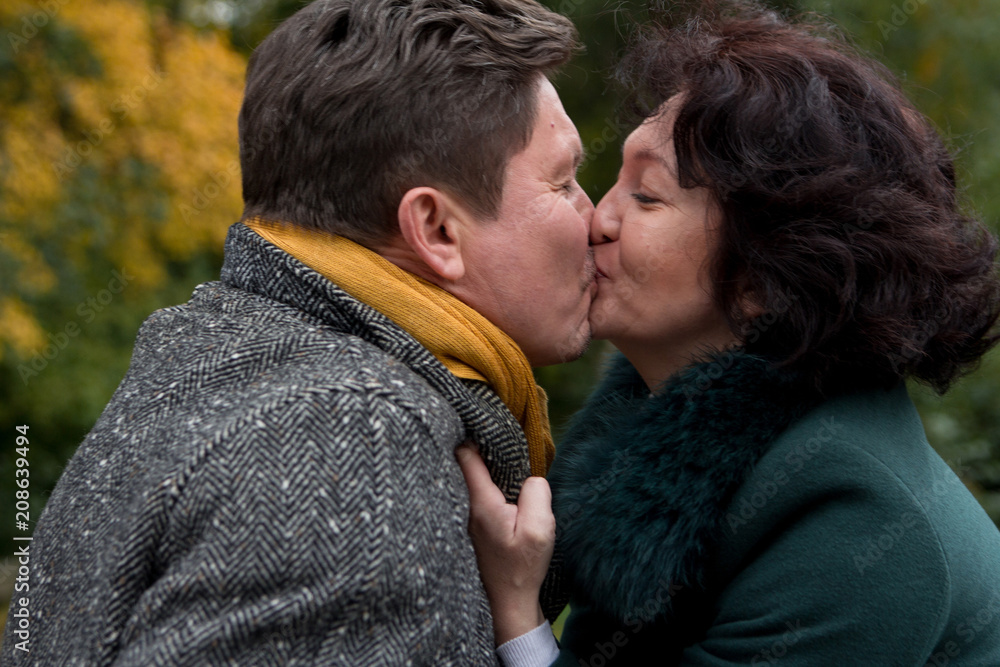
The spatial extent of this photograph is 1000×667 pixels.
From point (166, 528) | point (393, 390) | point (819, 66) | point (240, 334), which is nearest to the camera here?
point (166, 528)

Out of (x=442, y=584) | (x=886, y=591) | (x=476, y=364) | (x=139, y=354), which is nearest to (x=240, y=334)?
(x=139, y=354)

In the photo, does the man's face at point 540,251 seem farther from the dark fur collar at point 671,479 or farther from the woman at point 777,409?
the dark fur collar at point 671,479

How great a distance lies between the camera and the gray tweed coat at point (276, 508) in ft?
4.94

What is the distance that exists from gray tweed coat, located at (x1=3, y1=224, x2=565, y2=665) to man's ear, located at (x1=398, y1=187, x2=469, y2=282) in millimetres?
236

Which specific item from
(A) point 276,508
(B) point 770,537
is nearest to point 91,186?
(A) point 276,508

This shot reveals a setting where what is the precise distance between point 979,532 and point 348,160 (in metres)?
1.55

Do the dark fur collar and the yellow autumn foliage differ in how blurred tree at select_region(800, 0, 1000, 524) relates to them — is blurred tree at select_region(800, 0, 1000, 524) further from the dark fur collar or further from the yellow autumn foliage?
the dark fur collar

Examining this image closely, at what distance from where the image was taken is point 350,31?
2.05 meters

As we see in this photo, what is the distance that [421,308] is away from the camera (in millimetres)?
1958

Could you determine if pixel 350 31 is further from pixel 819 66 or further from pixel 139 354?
pixel 819 66

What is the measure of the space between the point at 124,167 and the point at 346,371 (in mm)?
5219

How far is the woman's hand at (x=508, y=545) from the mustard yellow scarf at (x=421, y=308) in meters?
0.18

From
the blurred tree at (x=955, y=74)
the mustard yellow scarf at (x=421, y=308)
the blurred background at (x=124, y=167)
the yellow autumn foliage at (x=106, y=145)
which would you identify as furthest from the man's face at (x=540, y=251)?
the blurred tree at (x=955, y=74)

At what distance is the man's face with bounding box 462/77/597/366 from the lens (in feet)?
7.14
